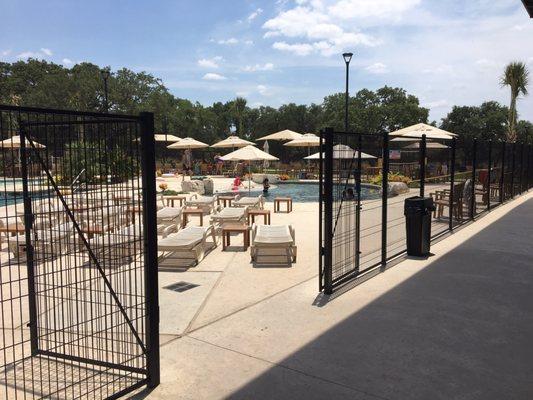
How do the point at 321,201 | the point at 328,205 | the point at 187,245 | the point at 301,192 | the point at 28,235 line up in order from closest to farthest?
1. the point at 28,235
2. the point at 328,205
3. the point at 321,201
4. the point at 187,245
5. the point at 301,192

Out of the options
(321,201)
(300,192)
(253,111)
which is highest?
(253,111)

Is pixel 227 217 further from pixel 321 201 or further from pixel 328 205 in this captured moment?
pixel 328 205

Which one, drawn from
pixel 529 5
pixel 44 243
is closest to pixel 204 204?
pixel 44 243

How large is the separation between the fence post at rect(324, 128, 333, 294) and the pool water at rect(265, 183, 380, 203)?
14.6 metres

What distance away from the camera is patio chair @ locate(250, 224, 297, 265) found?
330 inches

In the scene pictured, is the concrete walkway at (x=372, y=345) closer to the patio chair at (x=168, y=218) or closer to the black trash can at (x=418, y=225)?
the black trash can at (x=418, y=225)

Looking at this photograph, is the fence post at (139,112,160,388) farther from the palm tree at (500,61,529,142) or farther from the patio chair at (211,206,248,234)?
the palm tree at (500,61,529,142)

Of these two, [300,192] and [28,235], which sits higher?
[28,235]

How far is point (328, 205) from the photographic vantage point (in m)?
6.24

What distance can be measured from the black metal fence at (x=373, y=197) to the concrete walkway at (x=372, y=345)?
717 mm

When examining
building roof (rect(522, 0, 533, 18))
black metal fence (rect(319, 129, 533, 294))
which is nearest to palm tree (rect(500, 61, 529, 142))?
black metal fence (rect(319, 129, 533, 294))

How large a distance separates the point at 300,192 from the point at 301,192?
0.06 metres

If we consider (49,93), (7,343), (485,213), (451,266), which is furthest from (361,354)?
(49,93)

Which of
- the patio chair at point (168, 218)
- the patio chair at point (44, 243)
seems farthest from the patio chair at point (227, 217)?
the patio chair at point (44, 243)
